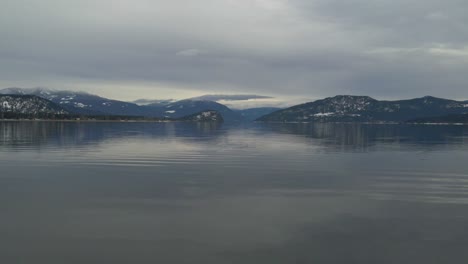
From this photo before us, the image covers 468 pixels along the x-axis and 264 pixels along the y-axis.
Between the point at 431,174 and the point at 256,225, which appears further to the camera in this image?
the point at 431,174

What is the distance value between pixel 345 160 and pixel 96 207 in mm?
42167

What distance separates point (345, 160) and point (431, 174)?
51.0ft

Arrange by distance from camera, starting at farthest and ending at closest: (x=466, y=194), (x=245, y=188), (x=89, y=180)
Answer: (x=89, y=180) → (x=245, y=188) → (x=466, y=194)

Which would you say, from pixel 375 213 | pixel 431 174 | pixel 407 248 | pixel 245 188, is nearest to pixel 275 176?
pixel 245 188

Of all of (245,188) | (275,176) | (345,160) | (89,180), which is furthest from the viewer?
(345,160)

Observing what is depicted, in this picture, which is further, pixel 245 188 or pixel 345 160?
pixel 345 160

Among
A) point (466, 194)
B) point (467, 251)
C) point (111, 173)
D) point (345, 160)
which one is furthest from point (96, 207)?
point (345, 160)

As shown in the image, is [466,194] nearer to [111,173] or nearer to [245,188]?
[245,188]

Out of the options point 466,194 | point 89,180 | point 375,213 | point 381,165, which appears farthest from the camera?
point 381,165

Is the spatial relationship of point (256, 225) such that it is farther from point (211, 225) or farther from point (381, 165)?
point (381, 165)

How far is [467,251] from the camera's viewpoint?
1833 cm

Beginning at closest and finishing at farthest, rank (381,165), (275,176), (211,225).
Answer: (211,225) → (275,176) → (381,165)

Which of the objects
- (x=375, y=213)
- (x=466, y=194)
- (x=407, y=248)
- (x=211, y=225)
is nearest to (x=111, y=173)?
(x=211, y=225)

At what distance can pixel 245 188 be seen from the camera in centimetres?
3406
